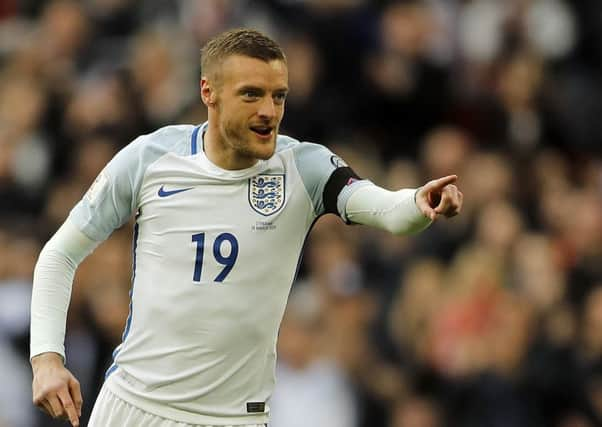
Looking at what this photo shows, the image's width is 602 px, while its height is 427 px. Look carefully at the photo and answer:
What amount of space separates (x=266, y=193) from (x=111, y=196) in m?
0.64

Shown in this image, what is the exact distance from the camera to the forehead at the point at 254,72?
20.7 ft

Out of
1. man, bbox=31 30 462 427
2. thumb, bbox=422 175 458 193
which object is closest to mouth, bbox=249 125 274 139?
man, bbox=31 30 462 427

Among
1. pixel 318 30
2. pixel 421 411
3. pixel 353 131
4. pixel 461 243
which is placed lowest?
pixel 421 411

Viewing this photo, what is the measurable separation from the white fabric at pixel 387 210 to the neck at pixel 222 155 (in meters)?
0.50

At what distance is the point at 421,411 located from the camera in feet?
35.0

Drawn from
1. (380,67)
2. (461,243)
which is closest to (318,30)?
(380,67)

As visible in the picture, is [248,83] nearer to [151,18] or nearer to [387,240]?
[387,240]

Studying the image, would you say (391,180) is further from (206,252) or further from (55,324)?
(55,324)

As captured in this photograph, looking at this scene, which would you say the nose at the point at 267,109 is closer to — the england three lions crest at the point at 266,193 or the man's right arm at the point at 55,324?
the england three lions crest at the point at 266,193

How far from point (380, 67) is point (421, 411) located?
12.0 feet

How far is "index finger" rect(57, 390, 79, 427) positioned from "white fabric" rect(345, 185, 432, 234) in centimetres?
131

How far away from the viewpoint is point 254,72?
6.30 meters

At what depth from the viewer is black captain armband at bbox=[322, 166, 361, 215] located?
645 centimetres

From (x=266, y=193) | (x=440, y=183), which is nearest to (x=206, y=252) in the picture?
(x=266, y=193)
